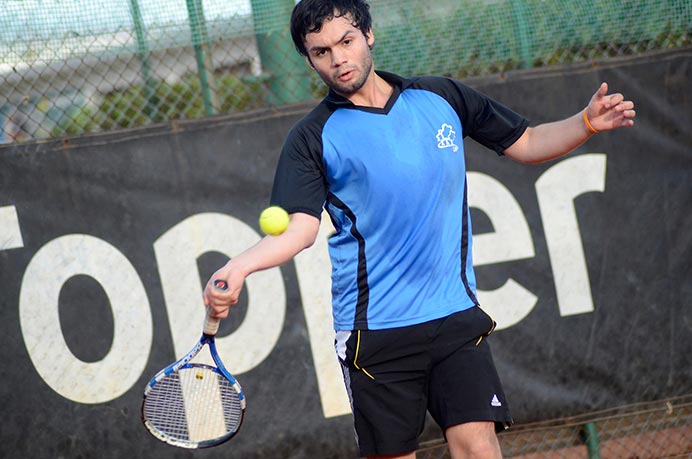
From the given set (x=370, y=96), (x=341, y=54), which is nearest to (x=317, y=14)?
(x=341, y=54)

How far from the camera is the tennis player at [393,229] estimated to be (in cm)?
287

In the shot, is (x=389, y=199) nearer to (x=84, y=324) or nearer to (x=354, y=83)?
(x=354, y=83)

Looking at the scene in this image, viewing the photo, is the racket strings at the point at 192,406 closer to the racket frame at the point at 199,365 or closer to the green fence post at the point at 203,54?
the racket frame at the point at 199,365

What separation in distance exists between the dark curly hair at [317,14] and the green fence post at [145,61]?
176 cm

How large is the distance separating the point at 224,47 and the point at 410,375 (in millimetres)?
2342

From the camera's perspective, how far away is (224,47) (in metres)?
4.64

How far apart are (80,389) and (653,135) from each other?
3.19 m

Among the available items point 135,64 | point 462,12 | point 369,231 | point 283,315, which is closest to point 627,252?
point 462,12

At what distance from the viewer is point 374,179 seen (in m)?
2.86

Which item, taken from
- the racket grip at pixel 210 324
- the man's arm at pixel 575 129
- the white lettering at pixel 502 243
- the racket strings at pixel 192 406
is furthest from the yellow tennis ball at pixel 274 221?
the white lettering at pixel 502 243

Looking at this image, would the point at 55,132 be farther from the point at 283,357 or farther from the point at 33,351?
the point at 283,357

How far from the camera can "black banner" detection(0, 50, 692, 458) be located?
4.30 metres

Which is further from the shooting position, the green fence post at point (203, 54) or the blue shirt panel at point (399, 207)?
the green fence post at point (203, 54)

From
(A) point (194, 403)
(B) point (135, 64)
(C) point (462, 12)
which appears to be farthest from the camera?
(C) point (462, 12)
